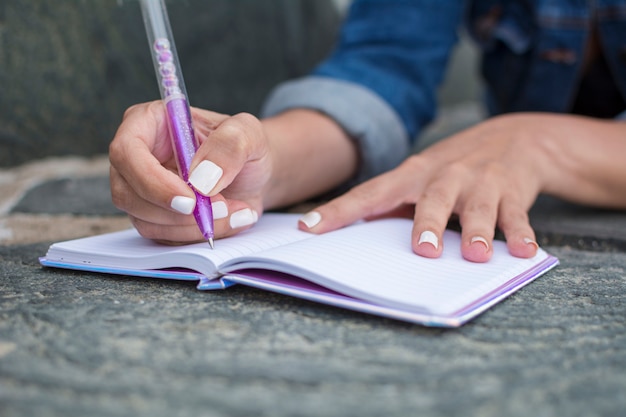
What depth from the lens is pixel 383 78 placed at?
131 centimetres

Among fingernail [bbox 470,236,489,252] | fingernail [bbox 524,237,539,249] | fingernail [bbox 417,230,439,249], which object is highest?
fingernail [bbox 417,230,439,249]

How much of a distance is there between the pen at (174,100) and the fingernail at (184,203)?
24 mm

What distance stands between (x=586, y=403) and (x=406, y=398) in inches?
4.6

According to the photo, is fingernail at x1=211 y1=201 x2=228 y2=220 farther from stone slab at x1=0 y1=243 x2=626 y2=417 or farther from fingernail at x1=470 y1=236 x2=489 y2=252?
fingernail at x1=470 y1=236 x2=489 y2=252

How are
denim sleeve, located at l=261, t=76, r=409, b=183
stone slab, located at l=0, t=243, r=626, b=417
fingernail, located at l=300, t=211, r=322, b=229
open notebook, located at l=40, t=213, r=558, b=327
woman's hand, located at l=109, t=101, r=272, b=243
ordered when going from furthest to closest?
1. denim sleeve, located at l=261, t=76, r=409, b=183
2. fingernail, located at l=300, t=211, r=322, b=229
3. woman's hand, located at l=109, t=101, r=272, b=243
4. open notebook, located at l=40, t=213, r=558, b=327
5. stone slab, located at l=0, t=243, r=626, b=417

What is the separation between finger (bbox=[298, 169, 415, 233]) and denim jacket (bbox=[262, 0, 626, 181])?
34cm

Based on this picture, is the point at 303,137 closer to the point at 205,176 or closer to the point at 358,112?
the point at 358,112

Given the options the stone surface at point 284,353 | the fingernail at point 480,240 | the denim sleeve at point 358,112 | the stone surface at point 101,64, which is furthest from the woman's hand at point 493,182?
the stone surface at point 101,64

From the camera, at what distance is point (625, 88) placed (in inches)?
53.3

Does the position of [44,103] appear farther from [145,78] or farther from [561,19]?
[561,19]

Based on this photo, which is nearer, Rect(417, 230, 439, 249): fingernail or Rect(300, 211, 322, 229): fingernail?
Rect(417, 230, 439, 249): fingernail

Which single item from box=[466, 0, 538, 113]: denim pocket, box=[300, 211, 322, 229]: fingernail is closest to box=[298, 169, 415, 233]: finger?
box=[300, 211, 322, 229]: fingernail

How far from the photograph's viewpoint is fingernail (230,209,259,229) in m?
0.72

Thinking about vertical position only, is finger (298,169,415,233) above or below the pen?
below
